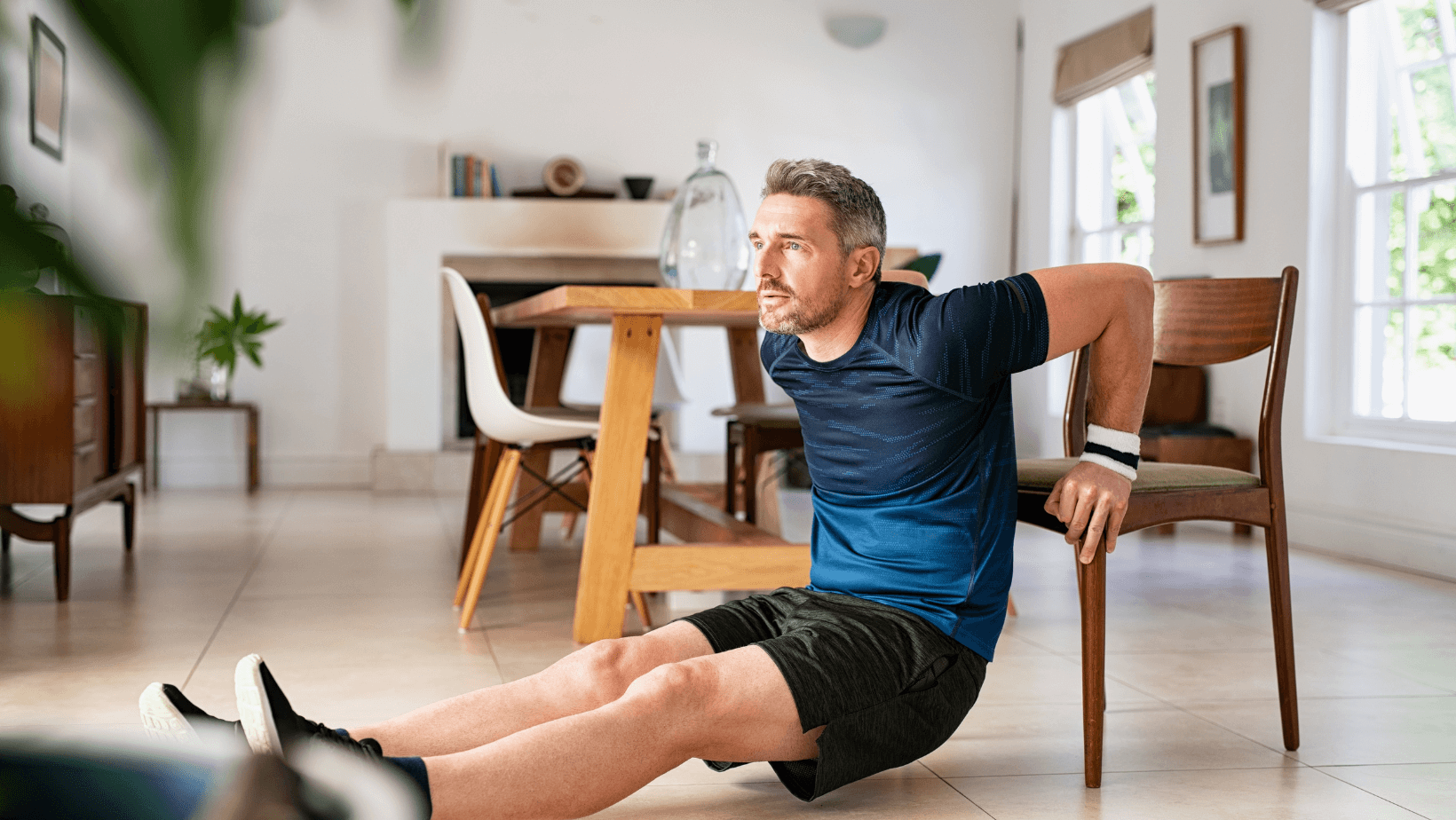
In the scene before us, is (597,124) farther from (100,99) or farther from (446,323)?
(100,99)

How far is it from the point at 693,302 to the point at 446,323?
4132mm

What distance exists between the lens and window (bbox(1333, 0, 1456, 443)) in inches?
166

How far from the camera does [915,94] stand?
271 inches

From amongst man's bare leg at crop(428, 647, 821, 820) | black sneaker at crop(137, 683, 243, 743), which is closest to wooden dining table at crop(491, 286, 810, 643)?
man's bare leg at crop(428, 647, 821, 820)

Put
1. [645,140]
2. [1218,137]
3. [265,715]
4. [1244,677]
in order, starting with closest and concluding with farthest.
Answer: [265,715] < [1244,677] < [1218,137] < [645,140]

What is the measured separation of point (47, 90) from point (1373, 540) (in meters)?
4.58

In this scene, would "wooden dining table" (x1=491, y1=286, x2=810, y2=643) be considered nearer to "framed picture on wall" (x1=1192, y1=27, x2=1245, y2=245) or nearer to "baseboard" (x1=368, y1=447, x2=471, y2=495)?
"framed picture on wall" (x1=1192, y1=27, x2=1245, y2=245)

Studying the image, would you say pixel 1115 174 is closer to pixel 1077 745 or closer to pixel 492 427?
pixel 492 427

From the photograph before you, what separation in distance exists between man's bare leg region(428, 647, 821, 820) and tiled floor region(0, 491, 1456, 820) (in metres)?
0.22

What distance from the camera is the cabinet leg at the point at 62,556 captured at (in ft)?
10.6

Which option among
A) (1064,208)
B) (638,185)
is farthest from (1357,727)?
(638,185)

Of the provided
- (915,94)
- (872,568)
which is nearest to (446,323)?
(915,94)

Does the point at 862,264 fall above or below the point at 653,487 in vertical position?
above

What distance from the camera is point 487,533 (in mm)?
3004
